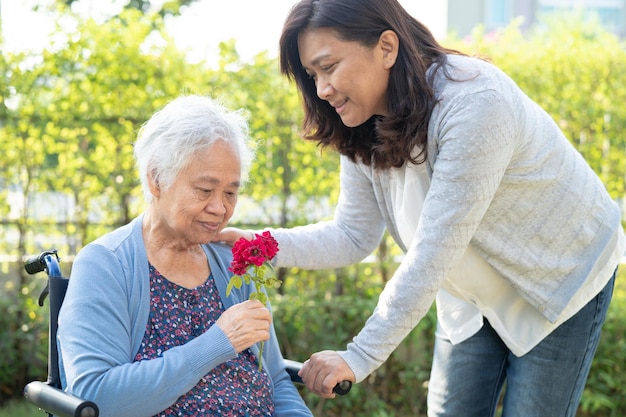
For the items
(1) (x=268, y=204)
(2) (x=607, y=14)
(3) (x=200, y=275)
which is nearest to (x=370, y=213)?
(3) (x=200, y=275)

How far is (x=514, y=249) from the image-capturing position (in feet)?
7.85

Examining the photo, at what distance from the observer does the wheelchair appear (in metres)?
2.00

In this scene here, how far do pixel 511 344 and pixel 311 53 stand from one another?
1.00 meters

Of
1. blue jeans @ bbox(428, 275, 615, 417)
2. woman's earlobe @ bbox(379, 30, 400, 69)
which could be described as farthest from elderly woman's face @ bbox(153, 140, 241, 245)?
blue jeans @ bbox(428, 275, 615, 417)

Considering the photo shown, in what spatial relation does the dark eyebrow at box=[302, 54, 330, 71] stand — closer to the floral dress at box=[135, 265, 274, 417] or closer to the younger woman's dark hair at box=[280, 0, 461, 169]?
the younger woman's dark hair at box=[280, 0, 461, 169]

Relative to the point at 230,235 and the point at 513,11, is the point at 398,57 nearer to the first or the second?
the point at 230,235

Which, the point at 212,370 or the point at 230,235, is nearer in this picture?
the point at 212,370

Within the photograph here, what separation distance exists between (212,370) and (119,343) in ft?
0.92

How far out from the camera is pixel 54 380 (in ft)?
7.87

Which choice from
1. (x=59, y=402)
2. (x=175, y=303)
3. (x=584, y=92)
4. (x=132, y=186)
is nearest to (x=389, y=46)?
(x=175, y=303)

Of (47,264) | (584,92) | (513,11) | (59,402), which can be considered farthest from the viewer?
(513,11)

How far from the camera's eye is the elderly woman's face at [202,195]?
2369 millimetres

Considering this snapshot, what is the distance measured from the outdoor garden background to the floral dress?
209cm

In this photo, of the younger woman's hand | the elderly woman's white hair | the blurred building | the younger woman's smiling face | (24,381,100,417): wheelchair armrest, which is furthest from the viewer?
the blurred building
